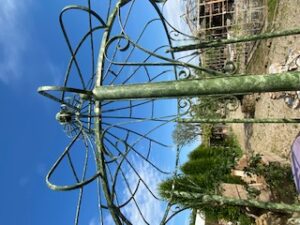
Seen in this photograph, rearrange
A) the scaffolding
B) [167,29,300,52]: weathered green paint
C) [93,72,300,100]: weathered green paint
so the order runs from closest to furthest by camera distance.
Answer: [93,72,300,100]: weathered green paint, [167,29,300,52]: weathered green paint, the scaffolding

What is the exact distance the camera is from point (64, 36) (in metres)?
2.00

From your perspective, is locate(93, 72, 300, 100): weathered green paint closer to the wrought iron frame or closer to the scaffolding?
the wrought iron frame

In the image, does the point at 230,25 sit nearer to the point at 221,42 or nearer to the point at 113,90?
the point at 221,42

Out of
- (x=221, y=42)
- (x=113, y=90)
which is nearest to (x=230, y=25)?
(x=221, y=42)

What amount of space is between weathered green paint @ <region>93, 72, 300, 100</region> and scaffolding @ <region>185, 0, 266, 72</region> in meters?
6.73

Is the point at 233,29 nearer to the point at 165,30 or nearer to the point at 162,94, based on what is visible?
the point at 165,30

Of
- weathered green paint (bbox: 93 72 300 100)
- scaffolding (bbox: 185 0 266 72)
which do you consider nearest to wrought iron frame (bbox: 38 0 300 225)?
weathered green paint (bbox: 93 72 300 100)

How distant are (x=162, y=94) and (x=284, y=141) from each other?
7681 mm

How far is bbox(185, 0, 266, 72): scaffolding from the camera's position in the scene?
1155 cm

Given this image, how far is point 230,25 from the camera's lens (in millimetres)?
14906

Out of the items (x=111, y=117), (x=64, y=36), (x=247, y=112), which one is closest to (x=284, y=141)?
(x=247, y=112)

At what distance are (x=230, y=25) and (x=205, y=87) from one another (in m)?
14.4

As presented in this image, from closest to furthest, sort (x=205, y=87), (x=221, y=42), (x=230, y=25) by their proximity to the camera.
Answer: (x=205, y=87), (x=221, y=42), (x=230, y=25)

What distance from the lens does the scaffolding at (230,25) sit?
455 inches
